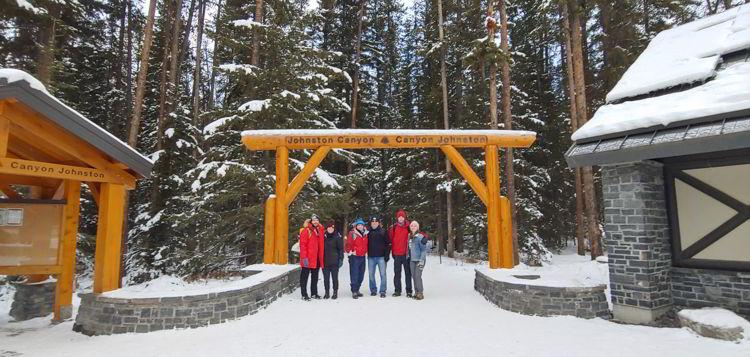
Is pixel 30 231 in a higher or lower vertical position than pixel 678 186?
lower

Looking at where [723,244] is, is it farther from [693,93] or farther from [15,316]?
[15,316]

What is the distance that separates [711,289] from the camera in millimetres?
5328

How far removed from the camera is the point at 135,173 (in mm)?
6523

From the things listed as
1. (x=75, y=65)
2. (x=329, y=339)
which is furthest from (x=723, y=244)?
(x=75, y=65)

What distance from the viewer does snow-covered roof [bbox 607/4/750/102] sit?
5727 mm

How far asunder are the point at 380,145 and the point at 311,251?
2.85 metres

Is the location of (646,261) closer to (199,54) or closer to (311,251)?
(311,251)

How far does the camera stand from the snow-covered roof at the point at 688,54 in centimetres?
573

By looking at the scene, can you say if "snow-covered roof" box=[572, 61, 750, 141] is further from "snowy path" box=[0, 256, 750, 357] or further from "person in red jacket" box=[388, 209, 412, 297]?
"person in red jacket" box=[388, 209, 412, 297]

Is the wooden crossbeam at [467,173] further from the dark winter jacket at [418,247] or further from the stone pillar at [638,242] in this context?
the stone pillar at [638,242]

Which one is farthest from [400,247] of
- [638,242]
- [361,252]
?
[638,242]

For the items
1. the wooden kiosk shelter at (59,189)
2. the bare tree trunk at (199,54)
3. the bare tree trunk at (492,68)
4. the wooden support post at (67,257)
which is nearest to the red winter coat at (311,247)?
the wooden kiosk shelter at (59,189)

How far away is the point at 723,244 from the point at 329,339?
217 inches

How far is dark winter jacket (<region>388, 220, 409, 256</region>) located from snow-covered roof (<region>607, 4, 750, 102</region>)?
4297 millimetres
